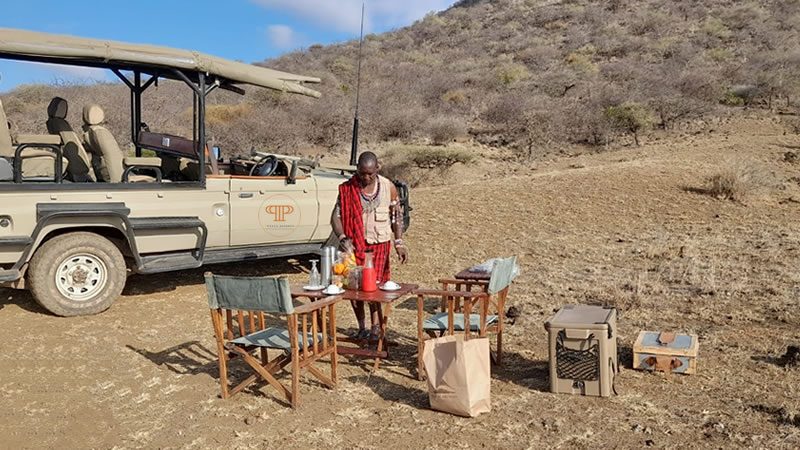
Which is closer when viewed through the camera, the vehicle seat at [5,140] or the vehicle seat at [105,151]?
the vehicle seat at [5,140]

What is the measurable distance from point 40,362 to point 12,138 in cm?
236

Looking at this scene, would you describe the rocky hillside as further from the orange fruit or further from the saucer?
the saucer

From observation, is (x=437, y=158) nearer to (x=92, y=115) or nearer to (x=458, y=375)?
(x=92, y=115)

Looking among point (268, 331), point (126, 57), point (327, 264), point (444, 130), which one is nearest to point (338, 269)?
point (327, 264)

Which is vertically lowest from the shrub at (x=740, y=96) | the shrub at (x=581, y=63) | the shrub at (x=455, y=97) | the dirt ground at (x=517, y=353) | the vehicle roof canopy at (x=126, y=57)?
the dirt ground at (x=517, y=353)

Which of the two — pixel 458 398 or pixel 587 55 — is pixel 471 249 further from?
pixel 587 55

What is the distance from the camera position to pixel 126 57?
21.2 feet

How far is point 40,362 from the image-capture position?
18.5ft

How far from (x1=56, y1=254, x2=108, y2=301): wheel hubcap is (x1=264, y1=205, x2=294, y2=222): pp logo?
65.3 inches

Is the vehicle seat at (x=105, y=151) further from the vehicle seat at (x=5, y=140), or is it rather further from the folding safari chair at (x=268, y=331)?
the folding safari chair at (x=268, y=331)

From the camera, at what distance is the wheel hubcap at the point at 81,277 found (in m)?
6.39

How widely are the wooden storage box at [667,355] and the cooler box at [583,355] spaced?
1.33ft

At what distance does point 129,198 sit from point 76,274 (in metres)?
0.80

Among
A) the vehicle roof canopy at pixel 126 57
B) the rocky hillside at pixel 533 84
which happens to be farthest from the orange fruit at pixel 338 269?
the rocky hillside at pixel 533 84
